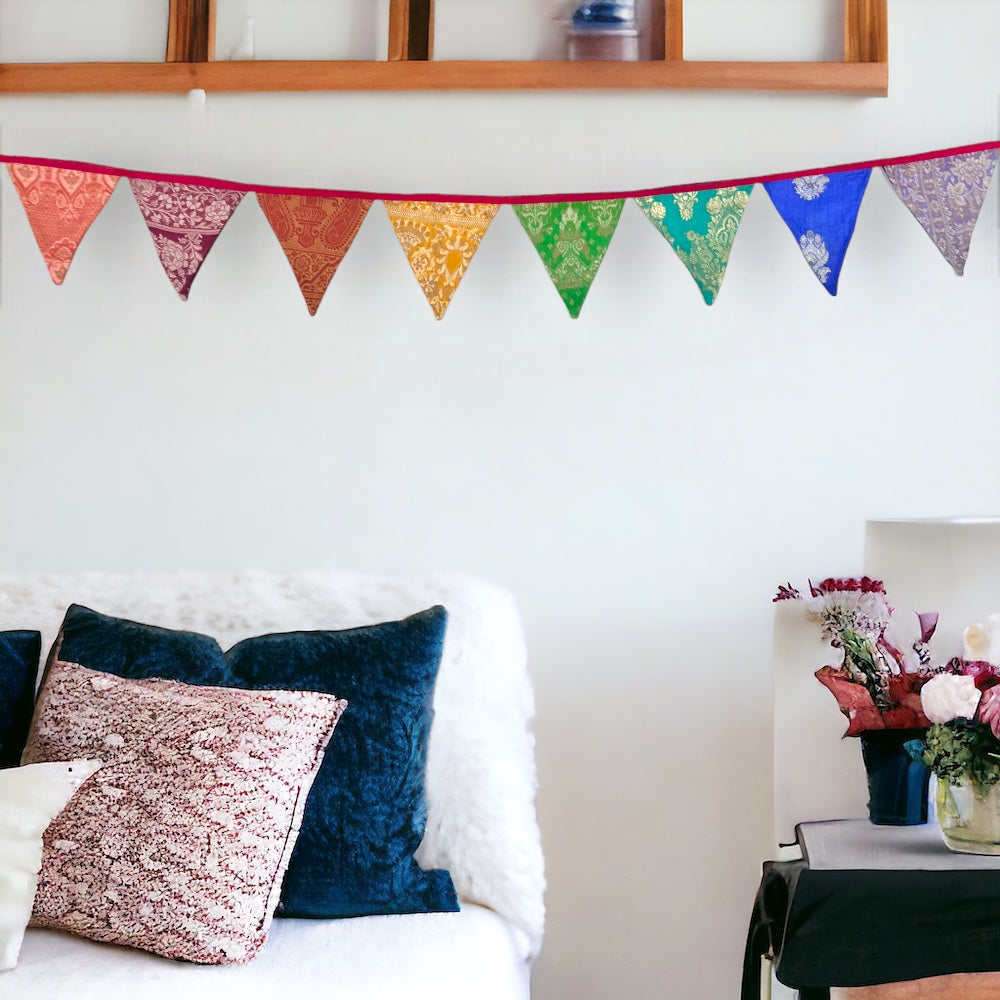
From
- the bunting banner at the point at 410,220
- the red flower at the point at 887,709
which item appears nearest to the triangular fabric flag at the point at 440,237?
the bunting banner at the point at 410,220

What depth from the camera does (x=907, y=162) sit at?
1.74 metres

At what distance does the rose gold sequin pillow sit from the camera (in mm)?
1266

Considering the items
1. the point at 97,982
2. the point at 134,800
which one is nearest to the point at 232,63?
the point at 134,800

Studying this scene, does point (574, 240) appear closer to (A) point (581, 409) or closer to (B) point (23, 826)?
(A) point (581, 409)

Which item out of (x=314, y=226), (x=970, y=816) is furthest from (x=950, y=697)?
(x=314, y=226)

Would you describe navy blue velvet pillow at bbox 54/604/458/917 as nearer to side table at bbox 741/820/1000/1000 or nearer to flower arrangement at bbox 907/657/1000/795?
side table at bbox 741/820/1000/1000

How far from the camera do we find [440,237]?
1.84 meters

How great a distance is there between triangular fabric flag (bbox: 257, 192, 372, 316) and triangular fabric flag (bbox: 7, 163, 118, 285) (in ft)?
0.90

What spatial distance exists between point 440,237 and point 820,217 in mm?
622

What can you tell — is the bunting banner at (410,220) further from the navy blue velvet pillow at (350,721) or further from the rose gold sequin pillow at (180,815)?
the rose gold sequin pillow at (180,815)

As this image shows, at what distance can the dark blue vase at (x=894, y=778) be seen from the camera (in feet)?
5.11

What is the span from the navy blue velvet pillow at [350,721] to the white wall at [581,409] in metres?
0.44

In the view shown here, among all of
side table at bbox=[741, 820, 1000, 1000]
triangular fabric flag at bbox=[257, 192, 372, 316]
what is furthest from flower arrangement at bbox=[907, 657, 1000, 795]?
triangular fabric flag at bbox=[257, 192, 372, 316]

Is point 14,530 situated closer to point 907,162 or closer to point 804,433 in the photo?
point 804,433
